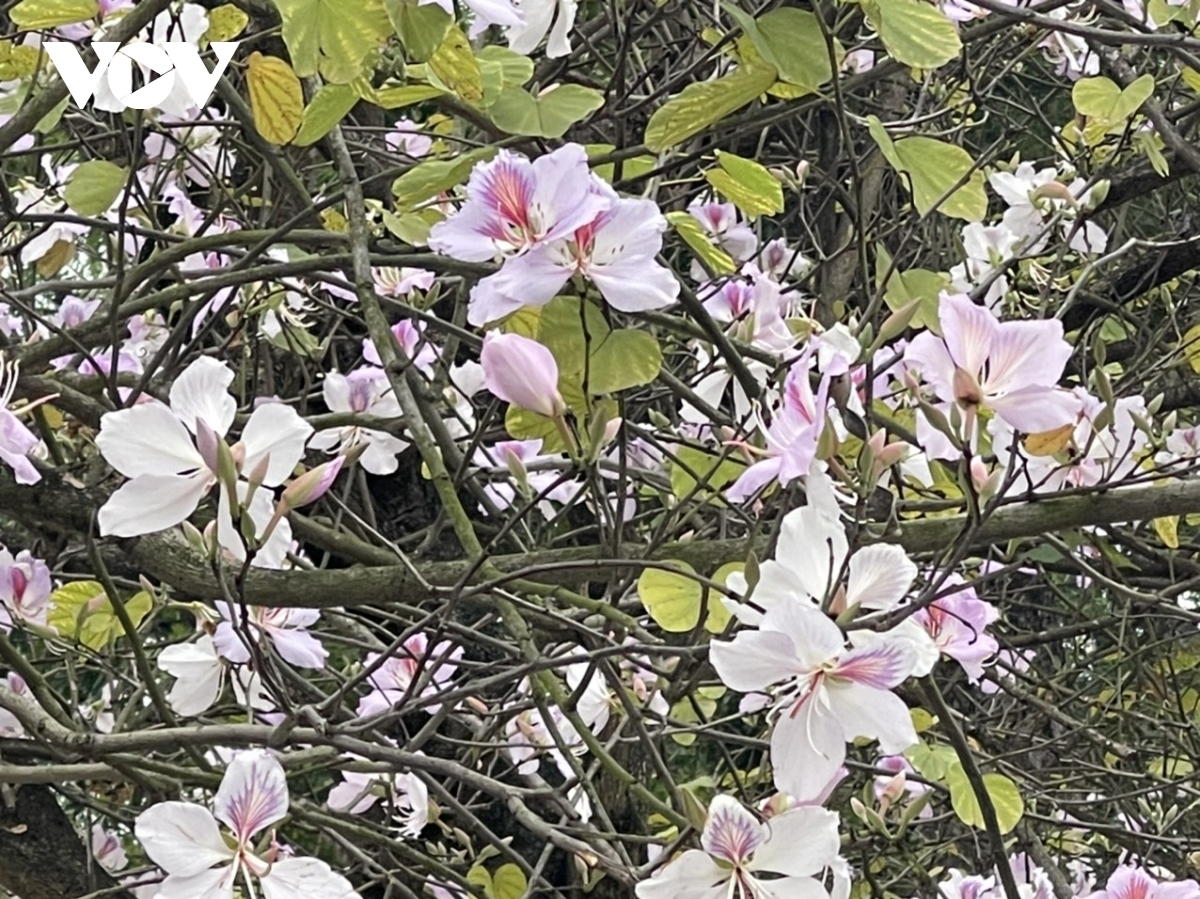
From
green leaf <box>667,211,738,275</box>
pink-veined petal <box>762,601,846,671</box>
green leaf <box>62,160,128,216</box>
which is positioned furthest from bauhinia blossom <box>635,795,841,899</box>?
green leaf <box>62,160,128,216</box>

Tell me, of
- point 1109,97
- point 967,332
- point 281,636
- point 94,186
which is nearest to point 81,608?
point 281,636

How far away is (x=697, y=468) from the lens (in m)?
1.10

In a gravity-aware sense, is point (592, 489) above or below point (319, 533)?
above

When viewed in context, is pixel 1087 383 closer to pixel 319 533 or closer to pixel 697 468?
pixel 697 468

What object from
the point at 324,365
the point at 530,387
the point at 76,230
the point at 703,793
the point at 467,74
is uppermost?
the point at 467,74

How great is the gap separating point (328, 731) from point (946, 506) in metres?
0.58

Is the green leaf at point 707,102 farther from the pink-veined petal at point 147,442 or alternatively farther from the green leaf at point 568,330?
the pink-veined petal at point 147,442

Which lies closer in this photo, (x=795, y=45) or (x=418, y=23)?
(x=418, y=23)

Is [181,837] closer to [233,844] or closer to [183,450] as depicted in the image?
[233,844]

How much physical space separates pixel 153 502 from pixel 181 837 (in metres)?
0.20

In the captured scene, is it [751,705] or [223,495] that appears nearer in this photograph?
[223,495]

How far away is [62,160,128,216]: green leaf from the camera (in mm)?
1171

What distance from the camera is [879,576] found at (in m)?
0.74

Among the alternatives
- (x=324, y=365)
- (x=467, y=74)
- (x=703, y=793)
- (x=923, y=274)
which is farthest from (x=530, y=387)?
(x=324, y=365)
